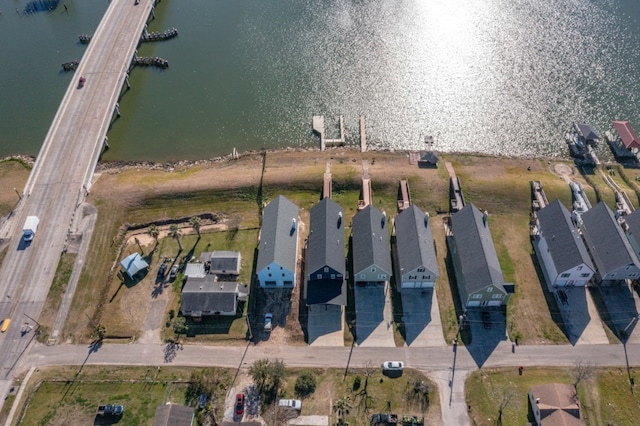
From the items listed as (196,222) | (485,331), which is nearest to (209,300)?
(196,222)

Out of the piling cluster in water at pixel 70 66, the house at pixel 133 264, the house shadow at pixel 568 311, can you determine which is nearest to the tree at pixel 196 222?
the house at pixel 133 264

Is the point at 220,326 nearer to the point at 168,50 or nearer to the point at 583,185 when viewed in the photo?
the point at 583,185

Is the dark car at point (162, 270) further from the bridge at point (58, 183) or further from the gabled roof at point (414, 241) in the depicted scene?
the gabled roof at point (414, 241)

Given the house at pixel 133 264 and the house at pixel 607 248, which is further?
the house at pixel 133 264

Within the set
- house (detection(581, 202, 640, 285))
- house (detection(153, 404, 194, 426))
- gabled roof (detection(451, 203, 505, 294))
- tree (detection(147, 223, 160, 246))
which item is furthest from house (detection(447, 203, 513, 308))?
tree (detection(147, 223, 160, 246))

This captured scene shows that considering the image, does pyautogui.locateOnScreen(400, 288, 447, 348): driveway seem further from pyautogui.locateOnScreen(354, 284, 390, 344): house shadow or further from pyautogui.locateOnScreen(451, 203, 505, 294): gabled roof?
pyautogui.locateOnScreen(451, 203, 505, 294): gabled roof

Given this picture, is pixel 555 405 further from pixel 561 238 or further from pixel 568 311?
pixel 561 238
